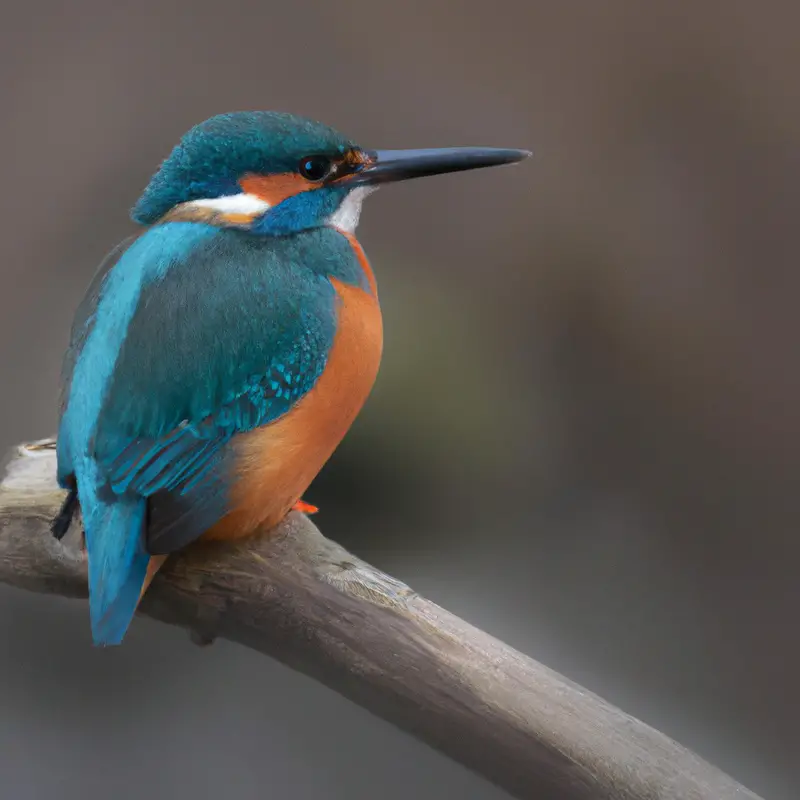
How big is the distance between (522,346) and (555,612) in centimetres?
58

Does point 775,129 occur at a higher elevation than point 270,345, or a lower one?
higher

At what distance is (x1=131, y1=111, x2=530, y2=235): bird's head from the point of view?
1.28 m

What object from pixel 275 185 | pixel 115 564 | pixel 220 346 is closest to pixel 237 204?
pixel 275 185

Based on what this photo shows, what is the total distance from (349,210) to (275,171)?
12 centimetres

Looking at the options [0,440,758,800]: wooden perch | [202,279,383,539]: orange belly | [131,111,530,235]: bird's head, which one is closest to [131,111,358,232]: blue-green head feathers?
[131,111,530,235]: bird's head

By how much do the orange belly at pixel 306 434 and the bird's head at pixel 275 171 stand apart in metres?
0.11

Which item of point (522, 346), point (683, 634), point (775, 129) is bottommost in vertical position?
point (683, 634)

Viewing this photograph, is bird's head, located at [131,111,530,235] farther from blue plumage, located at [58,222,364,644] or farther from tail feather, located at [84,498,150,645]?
tail feather, located at [84,498,150,645]

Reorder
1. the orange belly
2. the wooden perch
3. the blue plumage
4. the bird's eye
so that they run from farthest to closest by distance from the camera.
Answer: the bird's eye → the orange belly → the blue plumage → the wooden perch

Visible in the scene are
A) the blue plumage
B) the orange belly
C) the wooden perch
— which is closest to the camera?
the wooden perch

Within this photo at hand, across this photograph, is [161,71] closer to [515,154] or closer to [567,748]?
[515,154]

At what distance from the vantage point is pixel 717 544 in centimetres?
191

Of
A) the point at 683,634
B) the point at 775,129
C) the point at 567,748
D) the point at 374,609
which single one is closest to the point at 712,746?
the point at 567,748

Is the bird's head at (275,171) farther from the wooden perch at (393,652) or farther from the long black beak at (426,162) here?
the wooden perch at (393,652)
